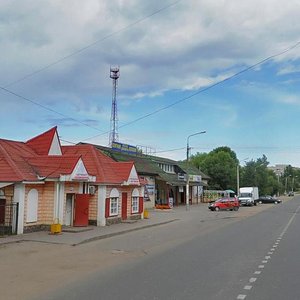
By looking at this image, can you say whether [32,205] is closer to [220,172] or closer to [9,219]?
[9,219]

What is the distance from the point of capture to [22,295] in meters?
8.13

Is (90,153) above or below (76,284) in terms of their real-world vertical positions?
above

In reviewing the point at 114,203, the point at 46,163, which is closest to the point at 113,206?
the point at 114,203

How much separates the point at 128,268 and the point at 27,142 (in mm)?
18932

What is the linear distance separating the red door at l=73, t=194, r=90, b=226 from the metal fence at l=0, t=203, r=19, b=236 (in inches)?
173

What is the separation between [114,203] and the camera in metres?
28.8

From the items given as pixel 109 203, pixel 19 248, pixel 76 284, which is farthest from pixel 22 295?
pixel 109 203

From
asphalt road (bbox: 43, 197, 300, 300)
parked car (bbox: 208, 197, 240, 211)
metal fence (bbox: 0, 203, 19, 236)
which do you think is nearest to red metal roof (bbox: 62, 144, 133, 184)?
metal fence (bbox: 0, 203, 19, 236)

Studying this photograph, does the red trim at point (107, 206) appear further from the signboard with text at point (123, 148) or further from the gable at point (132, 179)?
the signboard with text at point (123, 148)

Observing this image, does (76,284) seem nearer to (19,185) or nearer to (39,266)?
(39,266)

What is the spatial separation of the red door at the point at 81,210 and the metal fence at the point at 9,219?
14.4 feet

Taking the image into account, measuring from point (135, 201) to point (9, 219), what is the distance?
1263 cm

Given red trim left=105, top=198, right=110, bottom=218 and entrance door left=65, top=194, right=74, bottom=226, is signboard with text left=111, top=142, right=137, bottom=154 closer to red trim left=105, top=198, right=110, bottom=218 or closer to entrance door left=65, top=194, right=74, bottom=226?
red trim left=105, top=198, right=110, bottom=218

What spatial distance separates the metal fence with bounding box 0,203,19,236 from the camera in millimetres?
20875
